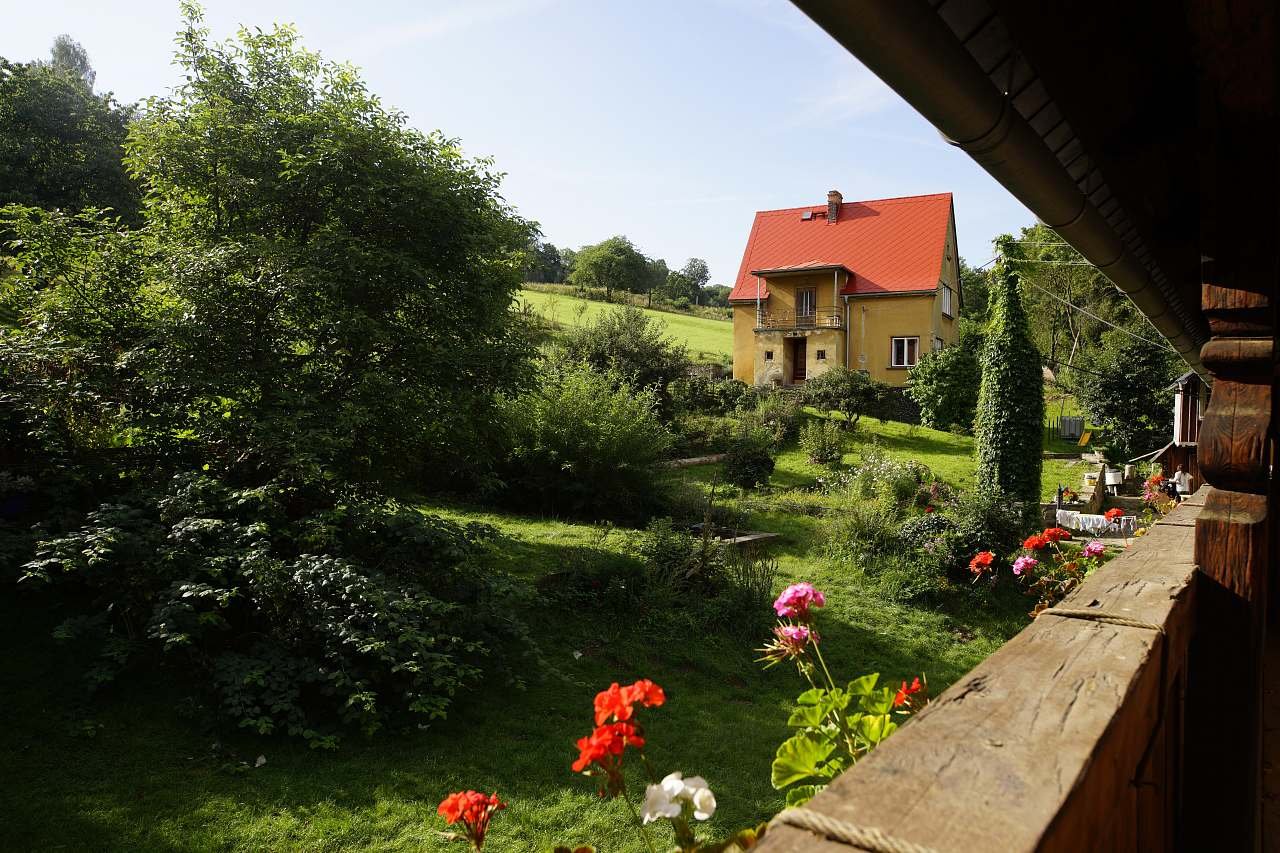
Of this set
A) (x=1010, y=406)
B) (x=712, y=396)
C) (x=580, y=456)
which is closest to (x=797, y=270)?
(x=712, y=396)

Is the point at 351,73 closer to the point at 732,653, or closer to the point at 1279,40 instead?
the point at 732,653

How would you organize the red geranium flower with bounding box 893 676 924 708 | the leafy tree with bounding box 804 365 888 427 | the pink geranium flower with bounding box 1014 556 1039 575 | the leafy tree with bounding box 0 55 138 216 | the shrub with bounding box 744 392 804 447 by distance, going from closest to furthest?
the red geranium flower with bounding box 893 676 924 708, the pink geranium flower with bounding box 1014 556 1039 575, the shrub with bounding box 744 392 804 447, the leafy tree with bounding box 0 55 138 216, the leafy tree with bounding box 804 365 888 427

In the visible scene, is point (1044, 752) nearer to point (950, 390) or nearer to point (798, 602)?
point (798, 602)

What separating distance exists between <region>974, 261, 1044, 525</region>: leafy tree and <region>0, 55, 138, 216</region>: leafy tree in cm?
2047

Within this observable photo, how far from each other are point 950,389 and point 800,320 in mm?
6943

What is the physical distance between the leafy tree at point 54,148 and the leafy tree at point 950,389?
71.8 feet

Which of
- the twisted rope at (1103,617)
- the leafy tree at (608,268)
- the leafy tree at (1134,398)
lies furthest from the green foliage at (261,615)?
the leafy tree at (608,268)

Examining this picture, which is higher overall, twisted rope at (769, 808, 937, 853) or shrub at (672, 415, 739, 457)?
twisted rope at (769, 808, 937, 853)

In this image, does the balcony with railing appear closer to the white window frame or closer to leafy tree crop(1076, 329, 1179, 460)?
the white window frame

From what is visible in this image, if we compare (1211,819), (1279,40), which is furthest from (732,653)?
(1279,40)

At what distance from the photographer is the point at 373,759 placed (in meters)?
4.87

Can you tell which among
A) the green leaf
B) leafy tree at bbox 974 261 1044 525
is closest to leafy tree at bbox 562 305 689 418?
leafy tree at bbox 974 261 1044 525

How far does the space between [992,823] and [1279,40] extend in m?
1.95

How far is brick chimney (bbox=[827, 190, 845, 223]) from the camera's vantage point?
2931 centimetres
